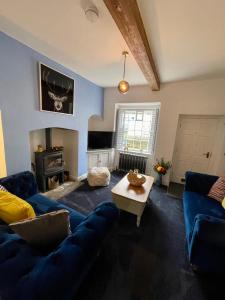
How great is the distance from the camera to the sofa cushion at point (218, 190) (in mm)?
2201

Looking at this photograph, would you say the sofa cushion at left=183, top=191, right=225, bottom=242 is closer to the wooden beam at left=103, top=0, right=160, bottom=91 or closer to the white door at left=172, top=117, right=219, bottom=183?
the white door at left=172, top=117, right=219, bottom=183

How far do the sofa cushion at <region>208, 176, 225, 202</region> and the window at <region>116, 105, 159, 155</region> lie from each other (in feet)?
6.85

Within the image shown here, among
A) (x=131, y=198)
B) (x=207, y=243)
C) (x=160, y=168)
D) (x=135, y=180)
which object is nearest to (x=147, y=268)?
(x=207, y=243)

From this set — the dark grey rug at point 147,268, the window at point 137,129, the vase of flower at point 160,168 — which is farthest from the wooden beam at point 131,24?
the dark grey rug at point 147,268

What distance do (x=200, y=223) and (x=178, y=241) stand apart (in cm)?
87

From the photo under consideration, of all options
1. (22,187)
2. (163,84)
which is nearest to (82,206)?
(22,187)

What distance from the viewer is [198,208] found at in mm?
2027

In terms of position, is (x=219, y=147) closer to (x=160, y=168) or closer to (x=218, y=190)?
(x=160, y=168)

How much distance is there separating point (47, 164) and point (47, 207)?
1450 millimetres

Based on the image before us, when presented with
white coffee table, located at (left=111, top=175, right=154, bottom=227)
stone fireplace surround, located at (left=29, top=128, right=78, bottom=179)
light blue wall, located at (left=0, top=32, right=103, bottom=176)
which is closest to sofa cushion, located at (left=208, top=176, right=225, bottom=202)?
white coffee table, located at (left=111, top=175, right=154, bottom=227)

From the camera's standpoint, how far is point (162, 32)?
5.66 ft

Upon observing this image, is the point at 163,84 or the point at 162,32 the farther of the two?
the point at 163,84

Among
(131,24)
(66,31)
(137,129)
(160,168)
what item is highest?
(66,31)

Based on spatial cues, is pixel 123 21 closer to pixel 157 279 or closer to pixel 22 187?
pixel 22 187
